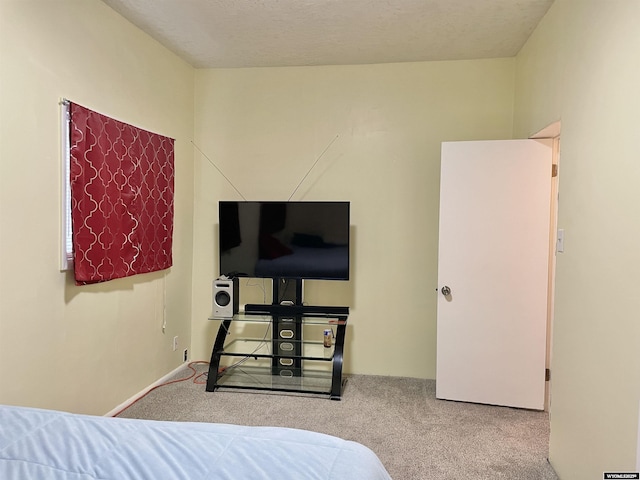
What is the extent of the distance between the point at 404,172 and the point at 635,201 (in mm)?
2170

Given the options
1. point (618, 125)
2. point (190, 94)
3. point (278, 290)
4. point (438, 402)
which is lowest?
point (438, 402)

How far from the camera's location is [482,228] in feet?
9.98

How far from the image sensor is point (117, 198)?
271 cm

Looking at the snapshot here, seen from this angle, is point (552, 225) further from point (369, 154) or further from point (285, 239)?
point (285, 239)

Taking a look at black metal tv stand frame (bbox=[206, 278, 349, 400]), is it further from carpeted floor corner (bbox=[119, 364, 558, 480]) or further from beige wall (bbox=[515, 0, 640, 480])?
beige wall (bbox=[515, 0, 640, 480])

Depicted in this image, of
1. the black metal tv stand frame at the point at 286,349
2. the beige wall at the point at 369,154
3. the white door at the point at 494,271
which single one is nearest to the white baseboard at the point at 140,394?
the black metal tv stand frame at the point at 286,349

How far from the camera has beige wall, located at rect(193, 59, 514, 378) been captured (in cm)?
351

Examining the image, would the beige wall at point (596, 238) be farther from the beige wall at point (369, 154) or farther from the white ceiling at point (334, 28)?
the beige wall at point (369, 154)

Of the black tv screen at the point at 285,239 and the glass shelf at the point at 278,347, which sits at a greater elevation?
the black tv screen at the point at 285,239

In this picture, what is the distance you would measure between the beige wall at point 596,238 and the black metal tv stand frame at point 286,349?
160 centimetres

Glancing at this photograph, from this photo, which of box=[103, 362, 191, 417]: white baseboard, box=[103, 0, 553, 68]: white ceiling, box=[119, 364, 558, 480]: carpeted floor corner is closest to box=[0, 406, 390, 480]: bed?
box=[119, 364, 558, 480]: carpeted floor corner

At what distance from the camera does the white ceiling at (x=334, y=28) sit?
2617mm

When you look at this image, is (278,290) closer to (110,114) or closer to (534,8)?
(110,114)

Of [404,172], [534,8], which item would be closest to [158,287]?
[404,172]
